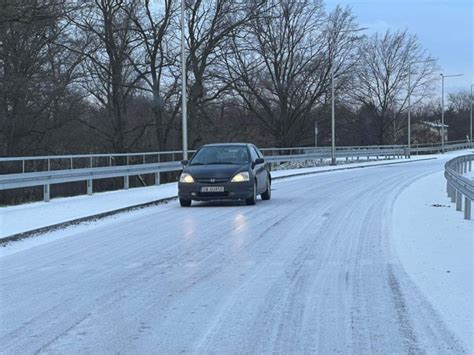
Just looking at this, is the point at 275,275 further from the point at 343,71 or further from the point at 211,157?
the point at 343,71

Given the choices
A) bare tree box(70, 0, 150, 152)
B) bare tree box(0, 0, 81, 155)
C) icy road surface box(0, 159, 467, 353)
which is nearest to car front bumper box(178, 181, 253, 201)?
icy road surface box(0, 159, 467, 353)

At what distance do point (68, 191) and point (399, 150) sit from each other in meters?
34.9

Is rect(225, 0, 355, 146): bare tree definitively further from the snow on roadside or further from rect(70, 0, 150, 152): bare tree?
the snow on roadside

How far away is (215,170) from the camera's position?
14.9 meters

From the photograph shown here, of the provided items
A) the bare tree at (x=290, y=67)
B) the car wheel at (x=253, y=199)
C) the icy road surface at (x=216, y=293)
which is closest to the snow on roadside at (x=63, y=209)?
the icy road surface at (x=216, y=293)

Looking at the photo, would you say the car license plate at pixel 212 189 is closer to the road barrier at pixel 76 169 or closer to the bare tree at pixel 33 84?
the road barrier at pixel 76 169

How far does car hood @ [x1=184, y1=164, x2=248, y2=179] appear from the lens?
14.8 meters

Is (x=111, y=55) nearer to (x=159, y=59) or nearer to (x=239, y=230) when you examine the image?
(x=159, y=59)

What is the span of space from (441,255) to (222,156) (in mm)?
8338

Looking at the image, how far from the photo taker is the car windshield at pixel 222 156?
51.4ft

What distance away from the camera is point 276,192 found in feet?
64.4

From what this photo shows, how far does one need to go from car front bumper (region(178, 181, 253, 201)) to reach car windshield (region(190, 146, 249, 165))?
0.85 metres

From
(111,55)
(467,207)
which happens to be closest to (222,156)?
(467,207)

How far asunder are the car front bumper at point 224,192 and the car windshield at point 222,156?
0.85 metres
